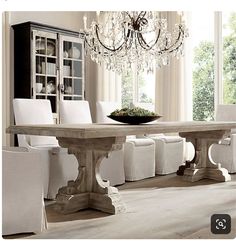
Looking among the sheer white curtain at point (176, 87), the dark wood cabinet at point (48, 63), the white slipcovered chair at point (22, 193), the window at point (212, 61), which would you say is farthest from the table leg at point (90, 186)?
the window at point (212, 61)

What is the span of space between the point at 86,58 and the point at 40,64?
105 cm

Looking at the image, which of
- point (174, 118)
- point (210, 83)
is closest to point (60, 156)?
point (174, 118)

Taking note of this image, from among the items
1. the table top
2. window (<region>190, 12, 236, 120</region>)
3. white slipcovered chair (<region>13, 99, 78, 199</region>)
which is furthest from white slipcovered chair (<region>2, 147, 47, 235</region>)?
window (<region>190, 12, 236, 120</region>)

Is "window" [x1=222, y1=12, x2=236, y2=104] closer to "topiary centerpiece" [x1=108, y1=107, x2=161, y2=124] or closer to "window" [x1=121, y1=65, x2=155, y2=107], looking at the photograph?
"window" [x1=121, y1=65, x2=155, y2=107]

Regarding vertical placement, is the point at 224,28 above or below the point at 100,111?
above

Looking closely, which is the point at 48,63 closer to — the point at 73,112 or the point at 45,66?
the point at 45,66

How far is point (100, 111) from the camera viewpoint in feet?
13.9

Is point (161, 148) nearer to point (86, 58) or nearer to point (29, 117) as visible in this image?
point (29, 117)

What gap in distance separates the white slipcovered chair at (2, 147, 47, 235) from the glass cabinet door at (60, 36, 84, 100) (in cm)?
327

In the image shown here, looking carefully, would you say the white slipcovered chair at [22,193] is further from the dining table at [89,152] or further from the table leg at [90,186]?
the table leg at [90,186]

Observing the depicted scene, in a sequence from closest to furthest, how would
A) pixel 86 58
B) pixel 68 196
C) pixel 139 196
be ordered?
pixel 68 196, pixel 139 196, pixel 86 58

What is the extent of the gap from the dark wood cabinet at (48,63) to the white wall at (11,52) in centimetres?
9

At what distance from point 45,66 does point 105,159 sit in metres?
2.03

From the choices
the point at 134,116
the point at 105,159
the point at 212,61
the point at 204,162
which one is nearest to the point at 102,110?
the point at 105,159
